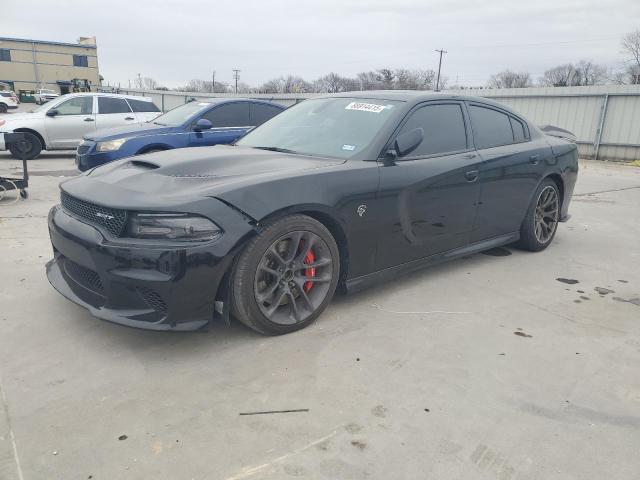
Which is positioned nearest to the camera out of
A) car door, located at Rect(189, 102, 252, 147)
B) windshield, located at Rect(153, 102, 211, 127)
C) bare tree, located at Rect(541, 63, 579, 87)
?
car door, located at Rect(189, 102, 252, 147)

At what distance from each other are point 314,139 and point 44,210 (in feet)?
13.7

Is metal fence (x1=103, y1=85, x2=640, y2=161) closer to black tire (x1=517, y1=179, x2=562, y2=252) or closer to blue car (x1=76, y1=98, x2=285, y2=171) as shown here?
blue car (x1=76, y1=98, x2=285, y2=171)

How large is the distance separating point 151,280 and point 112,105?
1038cm

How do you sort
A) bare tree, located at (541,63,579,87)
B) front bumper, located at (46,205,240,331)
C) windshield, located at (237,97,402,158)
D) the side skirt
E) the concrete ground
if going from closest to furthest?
1. the concrete ground
2. front bumper, located at (46,205,240,331)
3. the side skirt
4. windshield, located at (237,97,402,158)
5. bare tree, located at (541,63,579,87)

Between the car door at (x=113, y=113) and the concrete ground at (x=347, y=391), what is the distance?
8336 mm

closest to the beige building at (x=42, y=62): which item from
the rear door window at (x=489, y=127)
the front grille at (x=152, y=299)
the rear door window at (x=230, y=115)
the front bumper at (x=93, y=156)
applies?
the rear door window at (x=230, y=115)

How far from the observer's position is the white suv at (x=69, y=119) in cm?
1109

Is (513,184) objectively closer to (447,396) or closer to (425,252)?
(425,252)

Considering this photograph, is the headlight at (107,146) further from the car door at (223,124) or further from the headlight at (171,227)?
the headlight at (171,227)

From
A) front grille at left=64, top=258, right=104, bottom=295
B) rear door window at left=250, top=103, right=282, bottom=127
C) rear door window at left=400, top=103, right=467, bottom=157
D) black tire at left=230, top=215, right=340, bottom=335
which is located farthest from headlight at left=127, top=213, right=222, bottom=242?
rear door window at left=250, top=103, right=282, bottom=127

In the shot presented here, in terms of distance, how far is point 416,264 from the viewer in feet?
12.5

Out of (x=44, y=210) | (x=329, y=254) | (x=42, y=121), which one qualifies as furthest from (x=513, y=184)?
(x=42, y=121)

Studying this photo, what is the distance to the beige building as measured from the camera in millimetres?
75750

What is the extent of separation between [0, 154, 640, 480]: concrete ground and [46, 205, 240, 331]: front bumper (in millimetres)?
273
